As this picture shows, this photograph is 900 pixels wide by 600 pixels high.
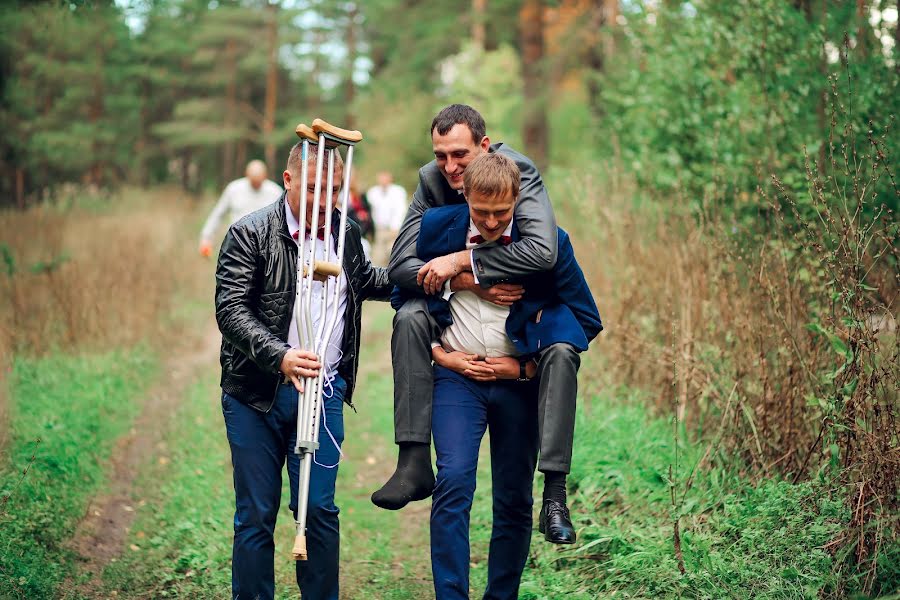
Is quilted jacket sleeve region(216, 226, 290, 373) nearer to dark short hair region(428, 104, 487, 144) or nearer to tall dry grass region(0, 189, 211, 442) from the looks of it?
dark short hair region(428, 104, 487, 144)

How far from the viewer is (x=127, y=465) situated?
729 centimetres

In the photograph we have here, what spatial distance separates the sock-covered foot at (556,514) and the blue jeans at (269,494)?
0.94 m

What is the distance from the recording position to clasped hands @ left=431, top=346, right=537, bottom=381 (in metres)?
4.06

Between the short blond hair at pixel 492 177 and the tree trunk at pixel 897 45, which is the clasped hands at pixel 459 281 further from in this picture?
the tree trunk at pixel 897 45

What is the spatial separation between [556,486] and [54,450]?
4084 millimetres

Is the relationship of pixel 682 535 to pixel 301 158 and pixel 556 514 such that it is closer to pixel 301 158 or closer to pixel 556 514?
pixel 556 514

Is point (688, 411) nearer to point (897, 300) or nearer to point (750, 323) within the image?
point (750, 323)

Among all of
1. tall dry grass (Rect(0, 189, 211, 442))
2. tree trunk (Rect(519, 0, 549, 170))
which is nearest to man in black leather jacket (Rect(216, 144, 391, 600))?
tall dry grass (Rect(0, 189, 211, 442))

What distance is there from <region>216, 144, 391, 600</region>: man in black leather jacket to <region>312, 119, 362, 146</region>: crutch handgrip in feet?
0.42

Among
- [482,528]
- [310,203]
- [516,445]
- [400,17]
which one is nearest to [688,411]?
[482,528]

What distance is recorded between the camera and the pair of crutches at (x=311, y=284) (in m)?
3.90

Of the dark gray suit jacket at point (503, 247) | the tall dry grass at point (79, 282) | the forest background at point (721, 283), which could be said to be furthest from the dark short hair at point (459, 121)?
the tall dry grass at point (79, 282)

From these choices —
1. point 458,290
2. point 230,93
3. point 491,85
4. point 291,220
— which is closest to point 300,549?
point 458,290

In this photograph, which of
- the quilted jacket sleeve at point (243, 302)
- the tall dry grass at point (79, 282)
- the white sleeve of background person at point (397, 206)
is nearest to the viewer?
the quilted jacket sleeve at point (243, 302)
